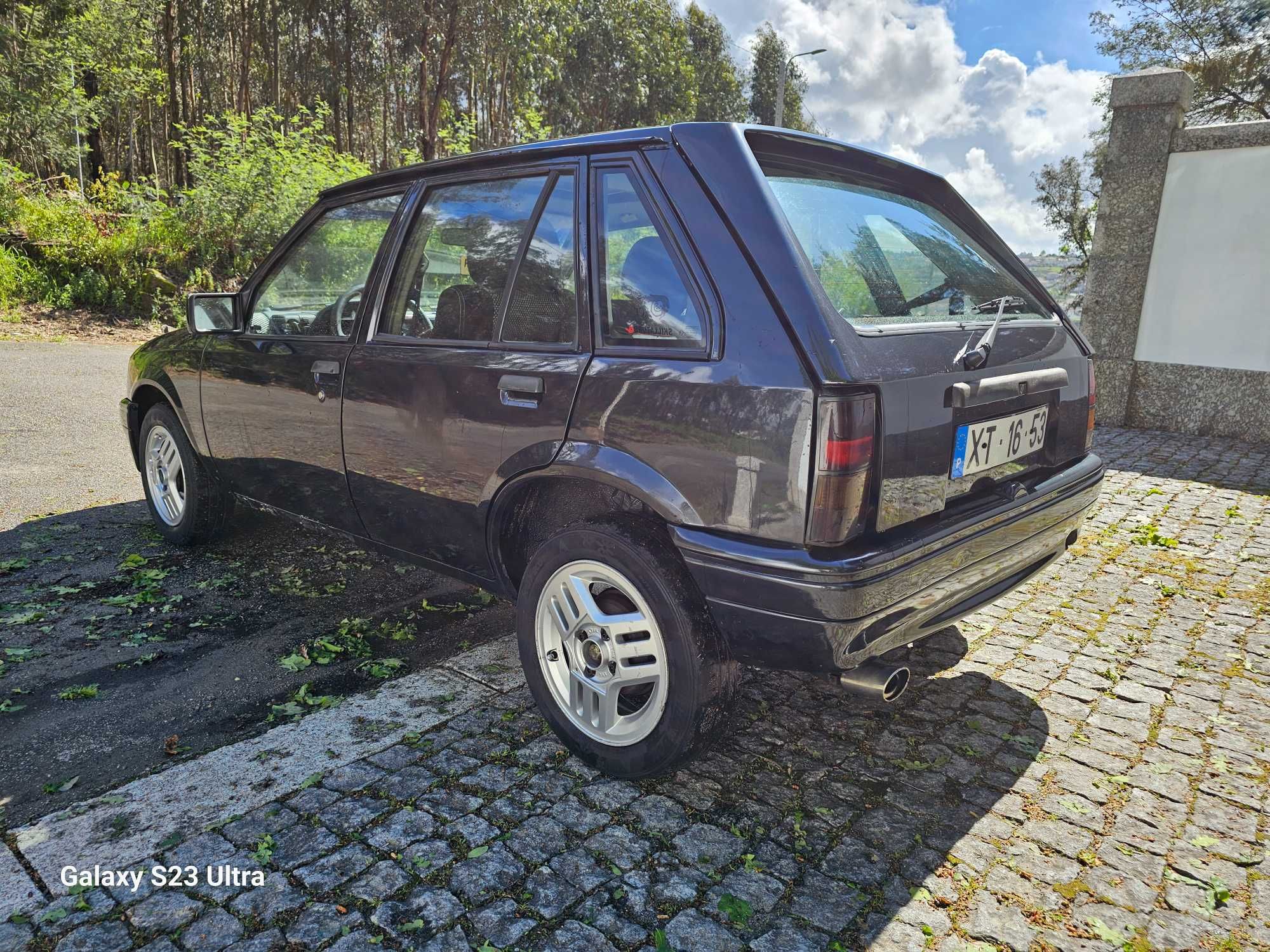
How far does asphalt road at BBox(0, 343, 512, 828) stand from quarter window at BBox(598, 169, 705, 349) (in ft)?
6.00

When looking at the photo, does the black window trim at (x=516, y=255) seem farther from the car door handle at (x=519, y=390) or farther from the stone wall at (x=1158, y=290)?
the stone wall at (x=1158, y=290)

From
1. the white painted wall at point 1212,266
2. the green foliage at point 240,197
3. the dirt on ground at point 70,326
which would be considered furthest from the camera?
the green foliage at point 240,197

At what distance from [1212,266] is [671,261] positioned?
841 cm

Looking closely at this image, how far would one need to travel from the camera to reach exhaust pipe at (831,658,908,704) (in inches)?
90.0

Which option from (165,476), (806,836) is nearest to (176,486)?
(165,476)

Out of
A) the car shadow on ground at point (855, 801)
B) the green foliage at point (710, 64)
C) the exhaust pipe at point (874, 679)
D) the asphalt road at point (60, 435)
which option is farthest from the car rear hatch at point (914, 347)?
the green foliage at point (710, 64)

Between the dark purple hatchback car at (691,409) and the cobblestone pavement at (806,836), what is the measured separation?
0.32 metres

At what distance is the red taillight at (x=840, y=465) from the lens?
212cm

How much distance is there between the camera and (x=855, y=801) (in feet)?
8.52

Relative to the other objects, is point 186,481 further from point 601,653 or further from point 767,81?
point 767,81

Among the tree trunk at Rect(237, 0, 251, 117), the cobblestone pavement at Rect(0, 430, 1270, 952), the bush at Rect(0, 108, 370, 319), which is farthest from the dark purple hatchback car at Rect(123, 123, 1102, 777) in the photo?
the tree trunk at Rect(237, 0, 251, 117)

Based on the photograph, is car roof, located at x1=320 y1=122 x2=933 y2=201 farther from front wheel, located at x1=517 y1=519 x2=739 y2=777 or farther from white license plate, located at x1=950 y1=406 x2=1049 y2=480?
front wheel, located at x1=517 y1=519 x2=739 y2=777

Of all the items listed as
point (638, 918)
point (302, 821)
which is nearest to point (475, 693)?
point (302, 821)

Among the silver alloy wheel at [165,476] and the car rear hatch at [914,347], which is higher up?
Result: the car rear hatch at [914,347]
